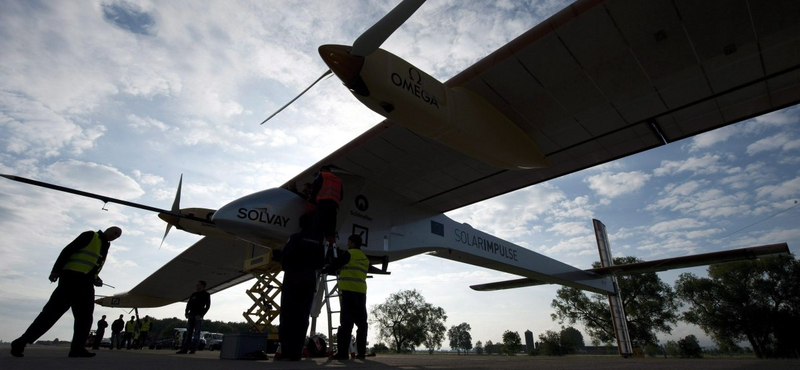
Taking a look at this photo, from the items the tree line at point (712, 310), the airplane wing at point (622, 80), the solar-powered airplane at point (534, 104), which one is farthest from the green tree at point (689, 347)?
the airplane wing at point (622, 80)

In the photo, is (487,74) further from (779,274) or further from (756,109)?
(779,274)

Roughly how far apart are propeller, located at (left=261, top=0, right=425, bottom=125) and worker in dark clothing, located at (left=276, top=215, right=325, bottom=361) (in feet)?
7.22

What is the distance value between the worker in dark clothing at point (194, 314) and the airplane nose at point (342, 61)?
21.6 ft

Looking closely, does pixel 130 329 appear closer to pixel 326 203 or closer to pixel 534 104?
pixel 326 203

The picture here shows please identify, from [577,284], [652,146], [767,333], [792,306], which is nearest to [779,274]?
[792,306]

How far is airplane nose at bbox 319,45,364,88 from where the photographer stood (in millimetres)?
4559

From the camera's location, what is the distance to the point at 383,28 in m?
4.27

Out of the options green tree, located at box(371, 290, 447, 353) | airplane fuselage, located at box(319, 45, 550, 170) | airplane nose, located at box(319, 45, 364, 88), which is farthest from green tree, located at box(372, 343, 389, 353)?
airplane nose, located at box(319, 45, 364, 88)

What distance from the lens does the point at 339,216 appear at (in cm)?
826

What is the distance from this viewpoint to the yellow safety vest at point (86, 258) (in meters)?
4.78

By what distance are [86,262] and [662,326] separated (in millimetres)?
47661

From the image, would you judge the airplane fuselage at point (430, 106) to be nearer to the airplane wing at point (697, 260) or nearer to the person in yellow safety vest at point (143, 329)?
the airplane wing at point (697, 260)

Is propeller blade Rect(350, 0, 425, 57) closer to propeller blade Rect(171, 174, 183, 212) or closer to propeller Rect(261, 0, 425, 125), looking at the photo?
propeller Rect(261, 0, 425, 125)

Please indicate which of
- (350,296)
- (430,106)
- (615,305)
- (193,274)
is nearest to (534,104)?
(430,106)
